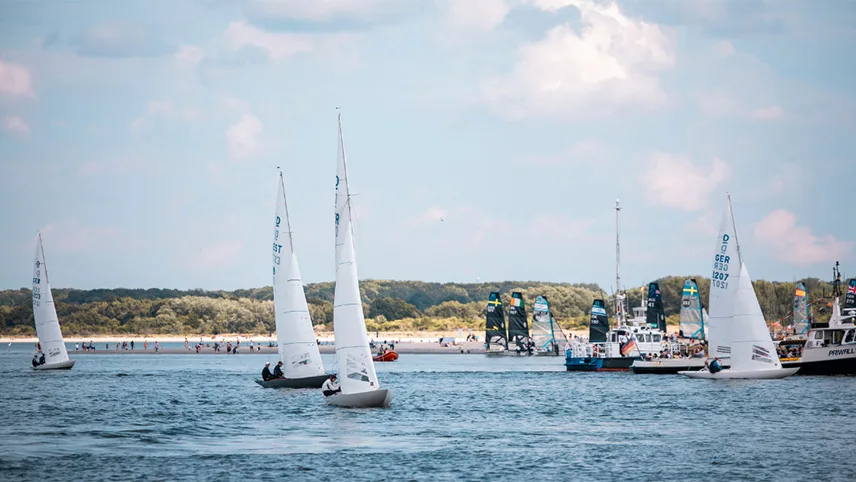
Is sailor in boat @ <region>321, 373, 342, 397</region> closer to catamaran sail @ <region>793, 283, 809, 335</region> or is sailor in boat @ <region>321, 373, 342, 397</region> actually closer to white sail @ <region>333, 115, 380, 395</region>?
white sail @ <region>333, 115, 380, 395</region>

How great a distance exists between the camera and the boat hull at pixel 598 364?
9356cm

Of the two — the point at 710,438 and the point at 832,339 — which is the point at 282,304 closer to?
the point at 710,438

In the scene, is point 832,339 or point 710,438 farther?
point 832,339

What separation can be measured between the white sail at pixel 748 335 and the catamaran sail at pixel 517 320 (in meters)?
68.2

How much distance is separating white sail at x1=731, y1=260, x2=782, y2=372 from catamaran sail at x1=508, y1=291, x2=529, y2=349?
68226mm

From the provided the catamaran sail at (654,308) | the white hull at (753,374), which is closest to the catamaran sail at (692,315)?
the catamaran sail at (654,308)

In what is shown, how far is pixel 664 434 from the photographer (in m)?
46.7

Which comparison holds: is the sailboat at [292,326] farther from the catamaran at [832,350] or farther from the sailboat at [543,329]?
the sailboat at [543,329]

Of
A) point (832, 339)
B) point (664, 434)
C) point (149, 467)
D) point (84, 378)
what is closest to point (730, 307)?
point (832, 339)

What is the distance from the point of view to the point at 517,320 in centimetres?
14250

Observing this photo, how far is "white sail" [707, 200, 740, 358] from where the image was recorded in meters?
73.2

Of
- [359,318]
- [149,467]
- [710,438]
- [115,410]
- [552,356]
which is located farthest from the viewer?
[552,356]

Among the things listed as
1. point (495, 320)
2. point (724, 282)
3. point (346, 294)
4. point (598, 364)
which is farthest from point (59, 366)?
point (495, 320)

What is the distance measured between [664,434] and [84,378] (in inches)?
2340
